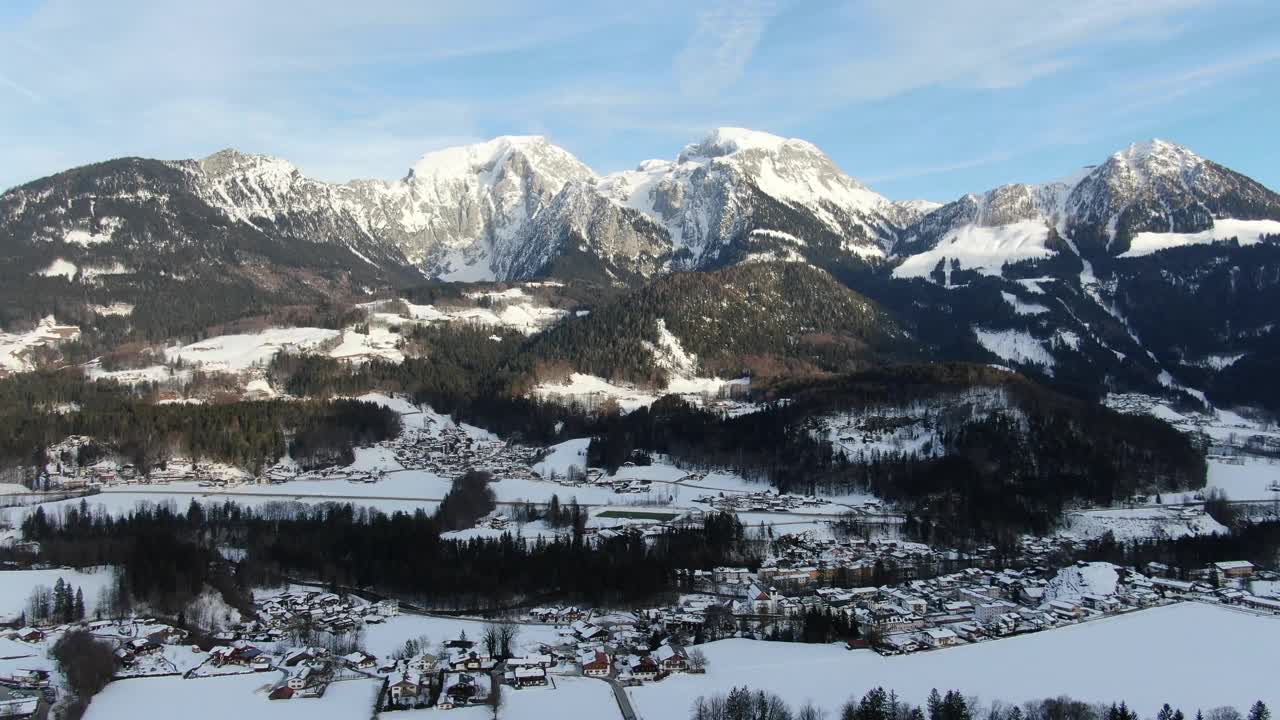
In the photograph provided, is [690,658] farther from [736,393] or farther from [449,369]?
[449,369]

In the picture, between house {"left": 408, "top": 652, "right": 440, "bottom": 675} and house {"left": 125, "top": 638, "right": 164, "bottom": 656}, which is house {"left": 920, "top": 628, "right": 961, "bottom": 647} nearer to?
house {"left": 408, "top": 652, "right": 440, "bottom": 675}

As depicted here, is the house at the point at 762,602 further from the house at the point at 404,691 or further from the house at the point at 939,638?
the house at the point at 404,691

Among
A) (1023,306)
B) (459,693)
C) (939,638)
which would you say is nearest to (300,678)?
(459,693)

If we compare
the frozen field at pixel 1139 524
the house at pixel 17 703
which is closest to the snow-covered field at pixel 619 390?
the frozen field at pixel 1139 524

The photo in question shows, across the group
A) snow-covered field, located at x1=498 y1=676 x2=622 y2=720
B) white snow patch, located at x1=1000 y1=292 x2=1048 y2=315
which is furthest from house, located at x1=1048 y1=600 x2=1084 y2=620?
white snow patch, located at x1=1000 y1=292 x2=1048 y2=315

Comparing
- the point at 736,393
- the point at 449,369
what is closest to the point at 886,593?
the point at 736,393

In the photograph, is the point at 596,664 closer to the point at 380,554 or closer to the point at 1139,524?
the point at 380,554
